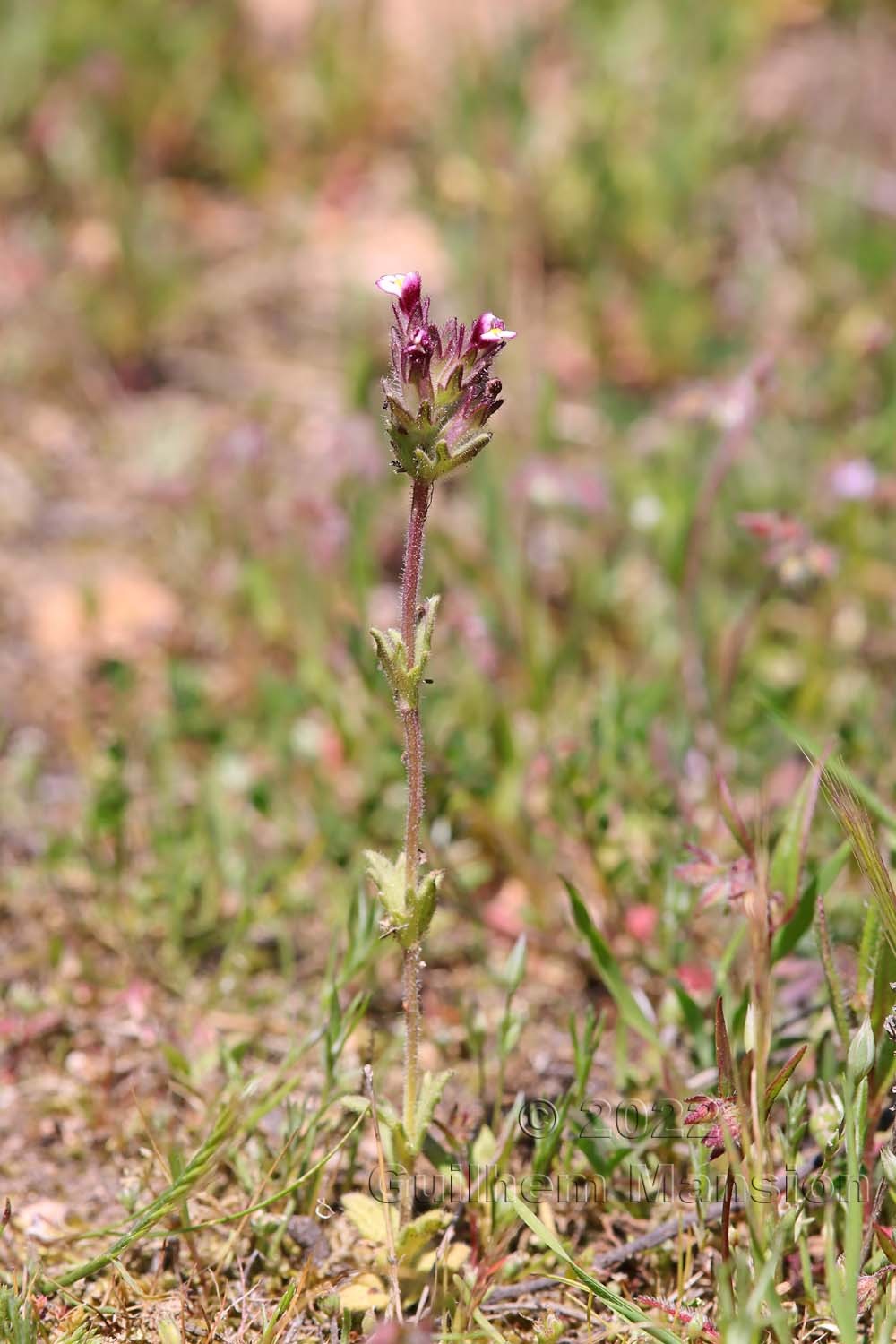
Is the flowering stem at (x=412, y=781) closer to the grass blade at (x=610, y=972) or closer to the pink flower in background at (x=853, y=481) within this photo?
the grass blade at (x=610, y=972)

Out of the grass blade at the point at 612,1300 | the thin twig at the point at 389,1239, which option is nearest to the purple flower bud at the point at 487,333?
the thin twig at the point at 389,1239

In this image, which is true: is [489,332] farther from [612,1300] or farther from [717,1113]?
[612,1300]

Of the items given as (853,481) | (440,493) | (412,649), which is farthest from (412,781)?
(440,493)

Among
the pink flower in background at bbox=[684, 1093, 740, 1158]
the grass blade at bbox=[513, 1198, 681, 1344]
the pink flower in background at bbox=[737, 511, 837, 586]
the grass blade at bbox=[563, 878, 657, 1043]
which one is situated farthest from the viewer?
the pink flower in background at bbox=[737, 511, 837, 586]

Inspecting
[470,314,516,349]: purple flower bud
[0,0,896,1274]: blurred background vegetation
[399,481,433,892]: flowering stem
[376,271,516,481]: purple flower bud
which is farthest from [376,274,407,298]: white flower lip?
[0,0,896,1274]: blurred background vegetation

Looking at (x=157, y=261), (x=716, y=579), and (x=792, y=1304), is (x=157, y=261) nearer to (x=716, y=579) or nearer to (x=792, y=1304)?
(x=716, y=579)

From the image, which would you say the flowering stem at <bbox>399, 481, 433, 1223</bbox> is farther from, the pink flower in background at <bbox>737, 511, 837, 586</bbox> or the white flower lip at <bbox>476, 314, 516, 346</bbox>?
the pink flower in background at <bbox>737, 511, 837, 586</bbox>
